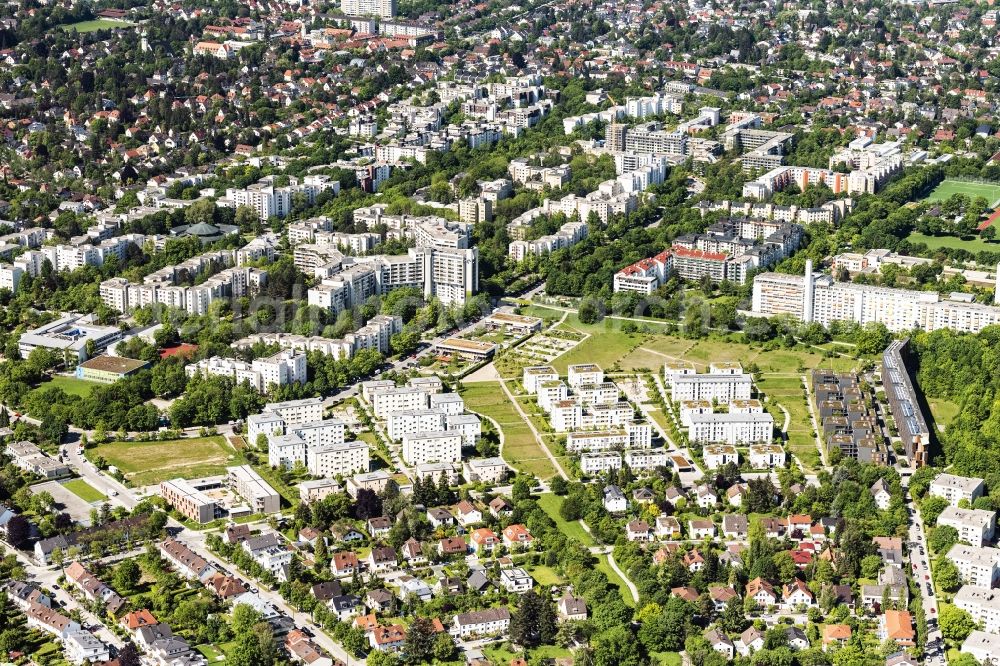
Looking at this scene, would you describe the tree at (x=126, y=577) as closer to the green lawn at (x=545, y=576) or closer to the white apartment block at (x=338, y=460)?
the white apartment block at (x=338, y=460)

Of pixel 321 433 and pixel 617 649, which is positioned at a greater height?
pixel 321 433

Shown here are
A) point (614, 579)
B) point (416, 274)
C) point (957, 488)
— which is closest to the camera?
point (614, 579)

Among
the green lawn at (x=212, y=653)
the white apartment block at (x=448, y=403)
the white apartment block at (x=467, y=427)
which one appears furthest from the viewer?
the white apartment block at (x=448, y=403)

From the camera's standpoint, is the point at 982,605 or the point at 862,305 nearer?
the point at 982,605

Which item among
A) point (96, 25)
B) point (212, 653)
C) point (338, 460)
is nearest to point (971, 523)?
point (338, 460)

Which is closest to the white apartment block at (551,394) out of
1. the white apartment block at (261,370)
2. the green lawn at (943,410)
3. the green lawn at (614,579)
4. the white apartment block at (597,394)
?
the white apartment block at (597,394)

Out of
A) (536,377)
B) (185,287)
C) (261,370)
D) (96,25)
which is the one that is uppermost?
(96,25)

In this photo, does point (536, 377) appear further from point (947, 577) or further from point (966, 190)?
point (966, 190)
